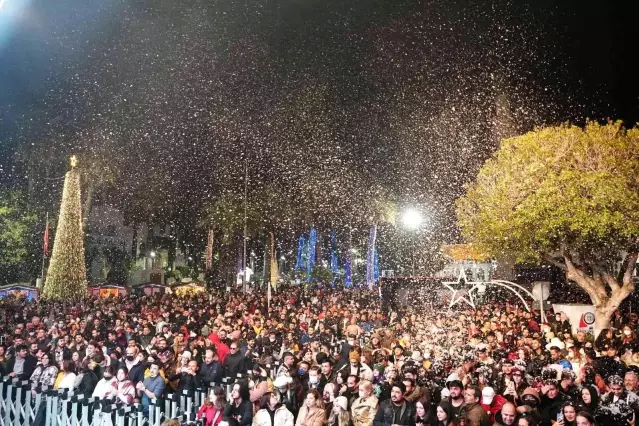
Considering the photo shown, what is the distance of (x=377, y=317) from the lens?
1861cm

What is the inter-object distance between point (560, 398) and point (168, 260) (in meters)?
60.1

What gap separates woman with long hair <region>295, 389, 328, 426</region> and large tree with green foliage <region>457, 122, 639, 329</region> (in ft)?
45.6

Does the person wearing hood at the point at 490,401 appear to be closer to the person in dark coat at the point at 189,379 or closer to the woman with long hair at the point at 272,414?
the woman with long hair at the point at 272,414

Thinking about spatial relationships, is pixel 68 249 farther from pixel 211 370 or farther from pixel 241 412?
pixel 241 412

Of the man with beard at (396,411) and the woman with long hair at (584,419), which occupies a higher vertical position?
the woman with long hair at (584,419)

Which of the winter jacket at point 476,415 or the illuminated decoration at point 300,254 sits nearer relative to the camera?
the winter jacket at point 476,415

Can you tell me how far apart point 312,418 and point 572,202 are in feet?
48.3

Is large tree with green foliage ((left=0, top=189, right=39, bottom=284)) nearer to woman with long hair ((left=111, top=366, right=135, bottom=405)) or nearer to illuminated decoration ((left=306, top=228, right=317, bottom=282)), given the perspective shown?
illuminated decoration ((left=306, top=228, right=317, bottom=282))

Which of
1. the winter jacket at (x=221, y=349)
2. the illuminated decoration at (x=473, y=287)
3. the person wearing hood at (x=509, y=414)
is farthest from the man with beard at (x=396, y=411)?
the illuminated decoration at (x=473, y=287)

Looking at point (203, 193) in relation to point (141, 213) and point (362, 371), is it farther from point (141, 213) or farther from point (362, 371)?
point (362, 371)

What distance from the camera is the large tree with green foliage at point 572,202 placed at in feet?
61.2

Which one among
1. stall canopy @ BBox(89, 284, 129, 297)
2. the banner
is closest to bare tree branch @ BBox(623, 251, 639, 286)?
the banner

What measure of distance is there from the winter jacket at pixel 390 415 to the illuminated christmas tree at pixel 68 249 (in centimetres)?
2243

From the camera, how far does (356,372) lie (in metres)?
9.47
